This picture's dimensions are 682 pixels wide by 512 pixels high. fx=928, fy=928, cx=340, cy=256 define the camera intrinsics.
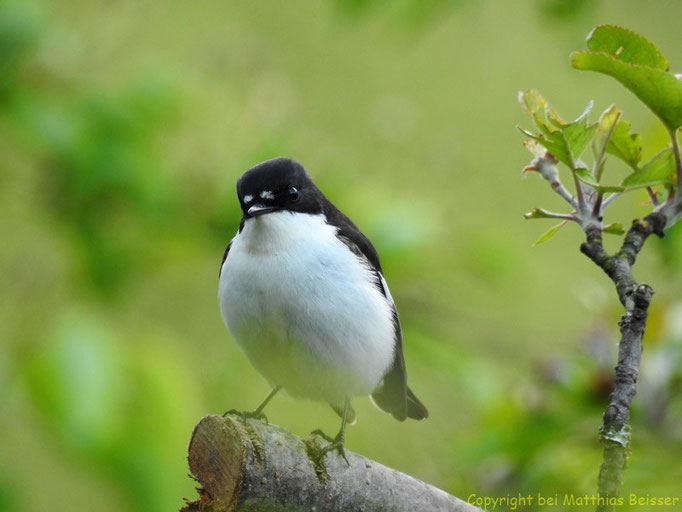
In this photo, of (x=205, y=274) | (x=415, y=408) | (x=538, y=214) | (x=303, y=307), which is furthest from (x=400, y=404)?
(x=205, y=274)

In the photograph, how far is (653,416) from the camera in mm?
3092

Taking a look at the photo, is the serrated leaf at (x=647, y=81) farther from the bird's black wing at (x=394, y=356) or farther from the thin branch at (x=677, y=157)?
the bird's black wing at (x=394, y=356)

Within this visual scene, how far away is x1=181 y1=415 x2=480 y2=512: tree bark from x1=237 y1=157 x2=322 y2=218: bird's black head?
101 cm

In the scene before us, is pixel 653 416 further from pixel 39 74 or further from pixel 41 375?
pixel 39 74

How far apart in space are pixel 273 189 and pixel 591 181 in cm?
→ 147

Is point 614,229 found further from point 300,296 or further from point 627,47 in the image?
point 300,296

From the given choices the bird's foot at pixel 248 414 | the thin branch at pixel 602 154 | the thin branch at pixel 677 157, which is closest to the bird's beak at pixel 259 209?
the bird's foot at pixel 248 414

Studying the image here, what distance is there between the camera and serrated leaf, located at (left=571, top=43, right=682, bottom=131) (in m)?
1.79

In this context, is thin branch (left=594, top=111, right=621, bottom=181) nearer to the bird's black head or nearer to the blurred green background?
the blurred green background

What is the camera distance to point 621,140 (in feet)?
6.49

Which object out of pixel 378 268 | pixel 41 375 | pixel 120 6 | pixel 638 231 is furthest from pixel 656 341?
pixel 120 6

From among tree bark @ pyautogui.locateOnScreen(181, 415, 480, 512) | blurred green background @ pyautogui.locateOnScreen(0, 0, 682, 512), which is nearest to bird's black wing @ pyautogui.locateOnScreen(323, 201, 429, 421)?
blurred green background @ pyautogui.locateOnScreen(0, 0, 682, 512)

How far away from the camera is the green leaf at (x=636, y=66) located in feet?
5.89

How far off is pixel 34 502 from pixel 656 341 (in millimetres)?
5795
